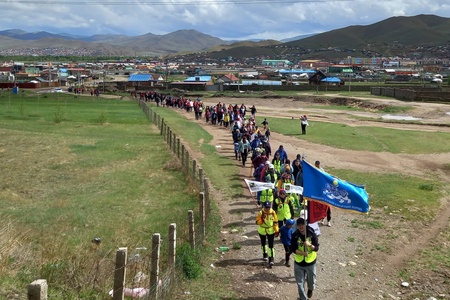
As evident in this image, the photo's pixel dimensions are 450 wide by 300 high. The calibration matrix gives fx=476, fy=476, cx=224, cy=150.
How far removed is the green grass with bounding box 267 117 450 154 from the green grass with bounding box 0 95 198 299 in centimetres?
1098

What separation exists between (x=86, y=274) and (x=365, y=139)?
27.0m

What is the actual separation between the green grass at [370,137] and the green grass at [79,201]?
10978mm

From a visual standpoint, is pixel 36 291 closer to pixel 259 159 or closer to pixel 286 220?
pixel 286 220

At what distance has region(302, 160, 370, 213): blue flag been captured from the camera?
10.5m

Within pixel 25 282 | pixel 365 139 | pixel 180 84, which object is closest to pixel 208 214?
pixel 25 282

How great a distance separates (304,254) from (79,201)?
33.3 ft

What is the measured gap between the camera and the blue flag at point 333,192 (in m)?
10.5

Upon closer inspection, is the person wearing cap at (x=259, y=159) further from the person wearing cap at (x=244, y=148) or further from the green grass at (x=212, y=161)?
the person wearing cap at (x=244, y=148)

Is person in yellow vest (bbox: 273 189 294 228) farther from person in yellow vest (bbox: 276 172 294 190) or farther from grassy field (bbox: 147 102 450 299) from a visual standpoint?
grassy field (bbox: 147 102 450 299)

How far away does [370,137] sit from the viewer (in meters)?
33.8

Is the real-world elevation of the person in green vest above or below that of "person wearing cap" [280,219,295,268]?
above

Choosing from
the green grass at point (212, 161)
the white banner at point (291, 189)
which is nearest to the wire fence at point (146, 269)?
the white banner at point (291, 189)

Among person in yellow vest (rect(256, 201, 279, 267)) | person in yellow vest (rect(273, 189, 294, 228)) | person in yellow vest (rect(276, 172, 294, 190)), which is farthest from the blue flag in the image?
person in yellow vest (rect(276, 172, 294, 190))

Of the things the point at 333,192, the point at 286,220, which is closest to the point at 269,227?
the point at 286,220
